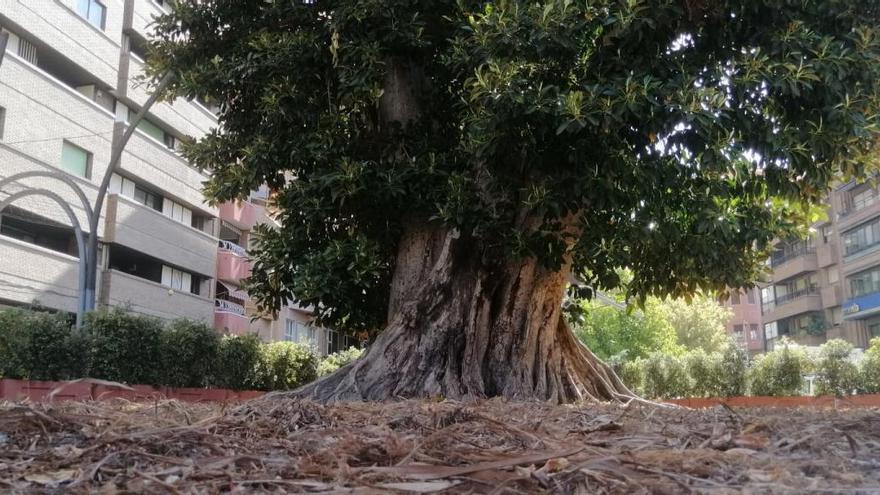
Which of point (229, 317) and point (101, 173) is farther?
point (229, 317)

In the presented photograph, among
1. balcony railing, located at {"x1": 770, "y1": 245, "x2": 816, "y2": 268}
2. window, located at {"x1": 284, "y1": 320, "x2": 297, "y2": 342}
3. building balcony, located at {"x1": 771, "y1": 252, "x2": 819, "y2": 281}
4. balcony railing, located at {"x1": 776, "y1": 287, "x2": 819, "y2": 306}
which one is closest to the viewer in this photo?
window, located at {"x1": 284, "y1": 320, "x2": 297, "y2": 342}

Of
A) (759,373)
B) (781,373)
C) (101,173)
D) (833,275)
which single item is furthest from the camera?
(833,275)

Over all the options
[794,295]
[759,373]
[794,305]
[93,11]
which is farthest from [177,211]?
[794,295]

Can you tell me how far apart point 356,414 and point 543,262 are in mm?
3798

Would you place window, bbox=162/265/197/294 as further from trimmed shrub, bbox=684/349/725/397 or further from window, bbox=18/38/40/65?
trimmed shrub, bbox=684/349/725/397

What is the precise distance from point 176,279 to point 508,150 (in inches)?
934

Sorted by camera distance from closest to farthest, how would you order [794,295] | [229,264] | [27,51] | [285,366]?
[285,366], [27,51], [229,264], [794,295]

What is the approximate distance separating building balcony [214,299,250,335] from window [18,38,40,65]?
12.2 m

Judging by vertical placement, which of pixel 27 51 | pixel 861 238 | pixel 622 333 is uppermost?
pixel 27 51

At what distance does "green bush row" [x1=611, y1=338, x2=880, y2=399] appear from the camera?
57.3 feet

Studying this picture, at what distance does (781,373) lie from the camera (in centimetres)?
1744

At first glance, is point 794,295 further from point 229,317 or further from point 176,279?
point 176,279

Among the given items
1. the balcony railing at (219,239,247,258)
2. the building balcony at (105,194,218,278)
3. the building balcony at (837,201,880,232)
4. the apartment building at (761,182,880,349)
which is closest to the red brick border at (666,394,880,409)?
the building balcony at (105,194,218,278)

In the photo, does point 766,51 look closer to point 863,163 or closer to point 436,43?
point 863,163
